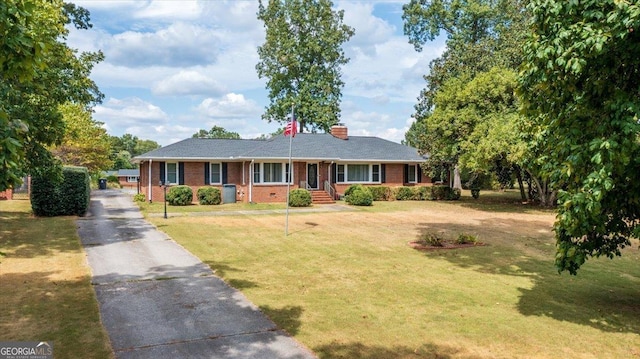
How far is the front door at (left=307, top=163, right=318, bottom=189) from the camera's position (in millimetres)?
31609

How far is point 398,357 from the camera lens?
6.12 metres

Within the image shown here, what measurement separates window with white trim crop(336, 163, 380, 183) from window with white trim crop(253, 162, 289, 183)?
4.68m

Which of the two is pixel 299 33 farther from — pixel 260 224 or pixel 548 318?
pixel 548 318

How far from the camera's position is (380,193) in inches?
1284

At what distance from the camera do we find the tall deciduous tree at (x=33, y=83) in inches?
182

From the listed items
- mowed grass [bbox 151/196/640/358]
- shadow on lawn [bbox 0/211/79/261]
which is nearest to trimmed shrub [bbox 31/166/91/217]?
shadow on lawn [bbox 0/211/79/261]

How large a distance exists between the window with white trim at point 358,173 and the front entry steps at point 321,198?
2863 millimetres

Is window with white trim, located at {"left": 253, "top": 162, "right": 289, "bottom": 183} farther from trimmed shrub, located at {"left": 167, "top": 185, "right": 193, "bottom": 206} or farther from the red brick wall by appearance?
trimmed shrub, located at {"left": 167, "top": 185, "right": 193, "bottom": 206}

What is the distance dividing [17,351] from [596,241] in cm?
897

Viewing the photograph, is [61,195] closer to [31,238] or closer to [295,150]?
[31,238]

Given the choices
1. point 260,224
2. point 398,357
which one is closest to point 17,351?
point 398,357

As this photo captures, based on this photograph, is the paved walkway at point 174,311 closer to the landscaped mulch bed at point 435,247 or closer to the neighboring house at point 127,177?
the landscaped mulch bed at point 435,247

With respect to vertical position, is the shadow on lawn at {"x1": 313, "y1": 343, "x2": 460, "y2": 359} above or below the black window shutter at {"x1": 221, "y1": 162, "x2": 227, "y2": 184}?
below

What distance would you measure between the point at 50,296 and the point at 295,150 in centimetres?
2341
